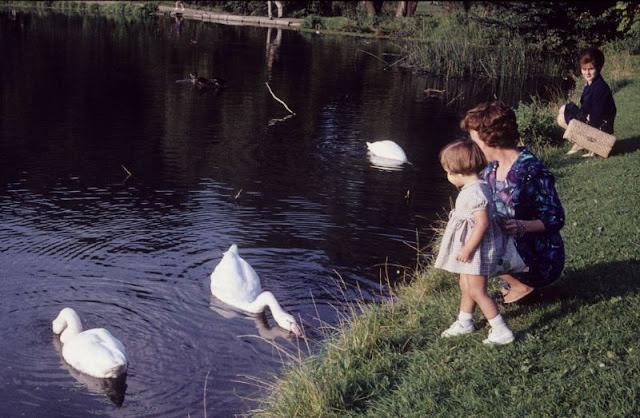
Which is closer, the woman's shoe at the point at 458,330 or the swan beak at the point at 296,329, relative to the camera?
the woman's shoe at the point at 458,330

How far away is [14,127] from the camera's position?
1501cm

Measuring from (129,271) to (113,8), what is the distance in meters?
49.9

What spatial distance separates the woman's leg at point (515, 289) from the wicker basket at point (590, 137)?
556cm

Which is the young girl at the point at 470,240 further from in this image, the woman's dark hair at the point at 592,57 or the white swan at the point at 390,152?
the white swan at the point at 390,152

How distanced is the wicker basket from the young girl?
6013 millimetres

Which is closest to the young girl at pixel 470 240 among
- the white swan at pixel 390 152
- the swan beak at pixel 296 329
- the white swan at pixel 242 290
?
the swan beak at pixel 296 329

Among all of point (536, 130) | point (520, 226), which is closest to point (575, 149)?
point (536, 130)

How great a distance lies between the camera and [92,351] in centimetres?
593

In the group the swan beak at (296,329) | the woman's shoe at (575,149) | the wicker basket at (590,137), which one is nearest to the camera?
the swan beak at (296,329)

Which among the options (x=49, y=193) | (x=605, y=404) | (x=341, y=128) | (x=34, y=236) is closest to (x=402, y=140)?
(x=341, y=128)

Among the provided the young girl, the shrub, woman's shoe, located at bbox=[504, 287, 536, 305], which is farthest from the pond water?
the young girl

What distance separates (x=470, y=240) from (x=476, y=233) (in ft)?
0.20

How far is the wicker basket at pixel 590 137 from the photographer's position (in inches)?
401

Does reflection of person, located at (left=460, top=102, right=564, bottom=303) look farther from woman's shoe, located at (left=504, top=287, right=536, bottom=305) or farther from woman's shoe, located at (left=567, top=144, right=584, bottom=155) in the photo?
woman's shoe, located at (left=567, top=144, right=584, bottom=155)
